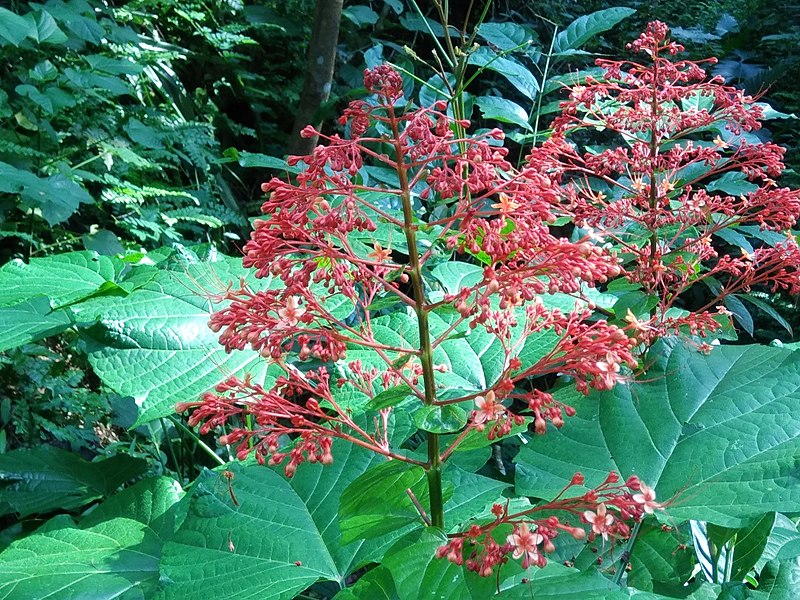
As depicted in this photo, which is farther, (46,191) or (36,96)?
(36,96)

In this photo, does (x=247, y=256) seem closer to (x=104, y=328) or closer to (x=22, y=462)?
(x=104, y=328)

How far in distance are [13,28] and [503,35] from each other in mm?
1443

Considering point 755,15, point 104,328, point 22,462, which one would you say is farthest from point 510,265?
point 755,15

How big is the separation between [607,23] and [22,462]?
1.70m

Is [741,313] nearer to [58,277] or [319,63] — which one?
[58,277]

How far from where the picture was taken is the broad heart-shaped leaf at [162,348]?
0.95m

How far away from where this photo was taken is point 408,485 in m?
0.62

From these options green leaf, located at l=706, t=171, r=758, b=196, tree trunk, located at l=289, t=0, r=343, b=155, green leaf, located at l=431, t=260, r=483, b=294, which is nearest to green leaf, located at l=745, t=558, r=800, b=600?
green leaf, located at l=431, t=260, r=483, b=294

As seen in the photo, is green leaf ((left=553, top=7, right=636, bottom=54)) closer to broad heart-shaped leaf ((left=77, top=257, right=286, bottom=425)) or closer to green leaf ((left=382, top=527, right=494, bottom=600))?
broad heart-shaped leaf ((left=77, top=257, right=286, bottom=425))

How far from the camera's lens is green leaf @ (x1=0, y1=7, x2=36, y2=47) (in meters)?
1.90

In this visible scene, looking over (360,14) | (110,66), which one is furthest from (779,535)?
(360,14)

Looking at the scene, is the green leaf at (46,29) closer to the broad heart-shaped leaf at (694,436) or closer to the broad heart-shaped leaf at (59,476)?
the broad heart-shaped leaf at (59,476)

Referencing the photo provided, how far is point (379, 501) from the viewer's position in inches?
24.5

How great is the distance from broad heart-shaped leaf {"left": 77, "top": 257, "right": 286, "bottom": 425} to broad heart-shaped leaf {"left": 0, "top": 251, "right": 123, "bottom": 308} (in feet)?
0.46
